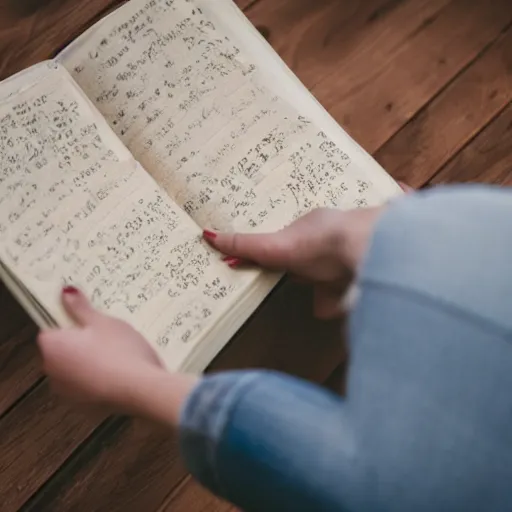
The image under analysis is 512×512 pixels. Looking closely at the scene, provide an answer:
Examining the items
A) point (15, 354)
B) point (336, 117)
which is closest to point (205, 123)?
point (336, 117)

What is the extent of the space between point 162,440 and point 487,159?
488mm

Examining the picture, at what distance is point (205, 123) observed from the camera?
0.70m

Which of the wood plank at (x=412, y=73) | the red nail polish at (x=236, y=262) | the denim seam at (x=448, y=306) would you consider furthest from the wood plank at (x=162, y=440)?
the denim seam at (x=448, y=306)

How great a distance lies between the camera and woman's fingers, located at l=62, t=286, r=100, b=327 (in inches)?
23.2

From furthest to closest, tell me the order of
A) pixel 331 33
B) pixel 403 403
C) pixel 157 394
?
pixel 331 33 → pixel 157 394 → pixel 403 403

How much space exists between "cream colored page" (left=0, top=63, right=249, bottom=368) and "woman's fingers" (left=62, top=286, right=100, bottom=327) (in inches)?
0.4

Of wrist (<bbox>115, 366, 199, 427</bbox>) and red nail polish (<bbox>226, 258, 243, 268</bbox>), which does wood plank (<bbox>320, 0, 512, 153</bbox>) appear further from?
wrist (<bbox>115, 366, 199, 427</bbox>)

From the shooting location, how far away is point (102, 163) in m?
0.66

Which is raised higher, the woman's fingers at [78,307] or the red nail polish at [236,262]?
the woman's fingers at [78,307]

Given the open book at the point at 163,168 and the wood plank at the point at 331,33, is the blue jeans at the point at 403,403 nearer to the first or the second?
the open book at the point at 163,168

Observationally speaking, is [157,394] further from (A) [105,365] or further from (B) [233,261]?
(B) [233,261]

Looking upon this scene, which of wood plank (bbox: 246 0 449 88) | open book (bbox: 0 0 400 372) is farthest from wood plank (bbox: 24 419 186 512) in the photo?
wood plank (bbox: 246 0 449 88)

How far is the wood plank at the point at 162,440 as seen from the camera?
711 millimetres

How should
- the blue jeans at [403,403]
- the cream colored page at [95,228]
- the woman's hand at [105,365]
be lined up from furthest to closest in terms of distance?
the cream colored page at [95,228], the woman's hand at [105,365], the blue jeans at [403,403]
